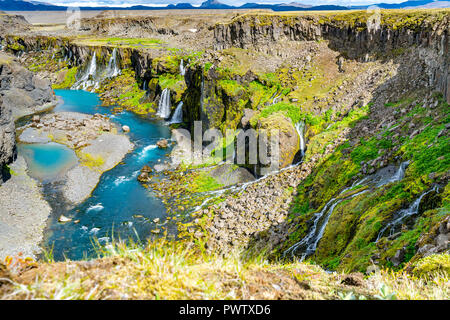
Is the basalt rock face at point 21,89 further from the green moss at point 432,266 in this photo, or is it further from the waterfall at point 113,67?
the green moss at point 432,266

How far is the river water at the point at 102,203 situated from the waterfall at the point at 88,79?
43.3m

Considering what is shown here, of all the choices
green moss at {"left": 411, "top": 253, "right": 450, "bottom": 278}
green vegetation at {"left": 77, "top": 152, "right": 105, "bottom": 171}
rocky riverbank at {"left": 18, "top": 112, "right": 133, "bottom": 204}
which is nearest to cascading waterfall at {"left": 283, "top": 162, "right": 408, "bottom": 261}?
green moss at {"left": 411, "top": 253, "right": 450, "bottom": 278}

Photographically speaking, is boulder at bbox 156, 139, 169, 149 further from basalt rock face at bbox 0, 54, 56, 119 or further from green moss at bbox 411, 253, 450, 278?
green moss at bbox 411, 253, 450, 278

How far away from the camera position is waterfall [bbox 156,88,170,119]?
57.9 m

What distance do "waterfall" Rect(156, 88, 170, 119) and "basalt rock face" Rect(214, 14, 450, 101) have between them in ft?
44.3

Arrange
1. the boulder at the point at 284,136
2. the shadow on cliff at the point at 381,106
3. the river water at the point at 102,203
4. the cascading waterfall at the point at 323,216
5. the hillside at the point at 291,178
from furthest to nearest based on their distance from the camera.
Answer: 1. the boulder at the point at 284,136
2. the river water at the point at 102,203
3. the shadow on cliff at the point at 381,106
4. the cascading waterfall at the point at 323,216
5. the hillside at the point at 291,178

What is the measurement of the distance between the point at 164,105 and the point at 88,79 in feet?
126

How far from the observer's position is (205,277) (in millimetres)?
4645

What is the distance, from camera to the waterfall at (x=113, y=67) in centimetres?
8299

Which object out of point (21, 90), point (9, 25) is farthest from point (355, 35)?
point (9, 25)

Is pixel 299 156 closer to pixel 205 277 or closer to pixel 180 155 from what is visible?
pixel 180 155

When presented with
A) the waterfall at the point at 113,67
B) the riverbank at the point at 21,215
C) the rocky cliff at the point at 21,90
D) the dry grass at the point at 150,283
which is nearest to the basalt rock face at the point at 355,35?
the dry grass at the point at 150,283

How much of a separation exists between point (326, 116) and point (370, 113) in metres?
5.32

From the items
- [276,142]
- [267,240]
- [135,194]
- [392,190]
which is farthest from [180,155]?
[392,190]
